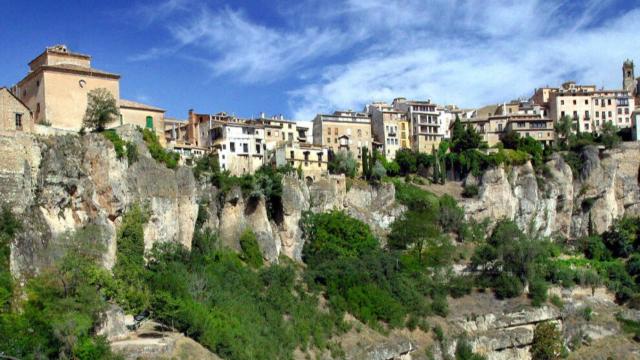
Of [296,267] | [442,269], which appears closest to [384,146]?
[442,269]

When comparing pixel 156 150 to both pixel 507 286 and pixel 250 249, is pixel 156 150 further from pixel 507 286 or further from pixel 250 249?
pixel 507 286

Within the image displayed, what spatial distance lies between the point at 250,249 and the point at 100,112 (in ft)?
43.0

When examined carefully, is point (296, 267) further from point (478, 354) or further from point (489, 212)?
point (489, 212)

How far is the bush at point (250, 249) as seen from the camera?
184ft

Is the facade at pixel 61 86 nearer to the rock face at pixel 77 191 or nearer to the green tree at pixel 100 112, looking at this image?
the green tree at pixel 100 112

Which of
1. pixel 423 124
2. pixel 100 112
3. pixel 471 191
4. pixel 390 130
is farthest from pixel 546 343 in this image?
pixel 100 112

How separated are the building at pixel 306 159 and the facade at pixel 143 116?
11063mm

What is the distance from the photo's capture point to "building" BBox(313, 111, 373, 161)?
247ft

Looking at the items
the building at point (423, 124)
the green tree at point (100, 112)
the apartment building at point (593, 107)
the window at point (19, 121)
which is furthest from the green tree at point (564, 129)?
the window at point (19, 121)

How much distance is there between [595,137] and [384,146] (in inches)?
768

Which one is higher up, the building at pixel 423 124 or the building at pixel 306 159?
the building at pixel 423 124

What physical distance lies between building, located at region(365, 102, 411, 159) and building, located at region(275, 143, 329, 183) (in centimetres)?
1032

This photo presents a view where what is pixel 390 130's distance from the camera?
79688mm

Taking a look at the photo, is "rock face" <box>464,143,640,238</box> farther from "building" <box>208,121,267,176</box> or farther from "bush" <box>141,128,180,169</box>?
"bush" <box>141,128,180,169</box>
